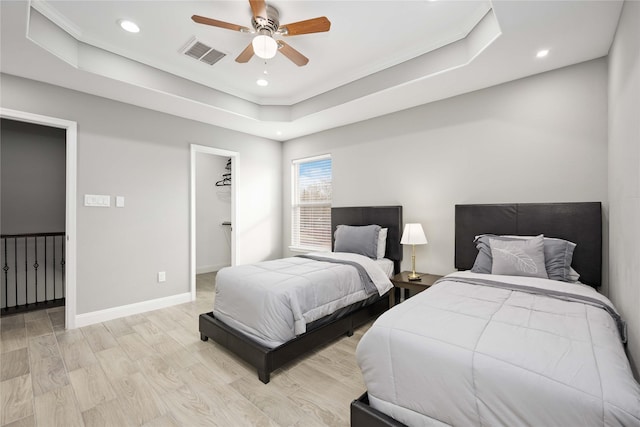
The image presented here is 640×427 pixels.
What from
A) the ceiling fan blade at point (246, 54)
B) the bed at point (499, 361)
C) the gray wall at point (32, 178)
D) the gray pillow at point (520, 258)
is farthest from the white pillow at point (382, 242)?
the gray wall at point (32, 178)

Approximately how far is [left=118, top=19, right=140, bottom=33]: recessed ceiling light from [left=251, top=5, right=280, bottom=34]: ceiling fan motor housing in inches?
44.2

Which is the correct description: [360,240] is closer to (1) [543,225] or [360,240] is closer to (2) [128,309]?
(1) [543,225]

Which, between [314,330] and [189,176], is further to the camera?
[189,176]

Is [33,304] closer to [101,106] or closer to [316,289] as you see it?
[101,106]

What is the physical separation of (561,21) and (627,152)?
1064mm

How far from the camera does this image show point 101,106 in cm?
333

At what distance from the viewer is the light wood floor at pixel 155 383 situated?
1.77 meters

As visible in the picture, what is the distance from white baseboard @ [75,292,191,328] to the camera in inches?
126

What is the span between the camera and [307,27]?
2193mm

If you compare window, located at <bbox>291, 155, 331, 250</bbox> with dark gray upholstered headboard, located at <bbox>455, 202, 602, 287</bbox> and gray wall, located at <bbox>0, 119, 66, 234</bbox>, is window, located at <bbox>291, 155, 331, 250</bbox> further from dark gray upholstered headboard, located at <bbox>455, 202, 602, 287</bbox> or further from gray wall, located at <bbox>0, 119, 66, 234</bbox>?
gray wall, located at <bbox>0, 119, 66, 234</bbox>

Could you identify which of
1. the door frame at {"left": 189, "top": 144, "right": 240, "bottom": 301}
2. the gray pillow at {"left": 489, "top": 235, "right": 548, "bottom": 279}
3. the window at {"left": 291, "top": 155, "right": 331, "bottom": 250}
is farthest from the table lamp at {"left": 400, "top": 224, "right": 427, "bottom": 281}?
the door frame at {"left": 189, "top": 144, "right": 240, "bottom": 301}

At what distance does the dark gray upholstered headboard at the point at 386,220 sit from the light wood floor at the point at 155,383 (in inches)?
49.4

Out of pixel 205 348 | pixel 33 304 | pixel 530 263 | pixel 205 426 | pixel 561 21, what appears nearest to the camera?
pixel 205 426

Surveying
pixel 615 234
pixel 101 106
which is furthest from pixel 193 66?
pixel 615 234
